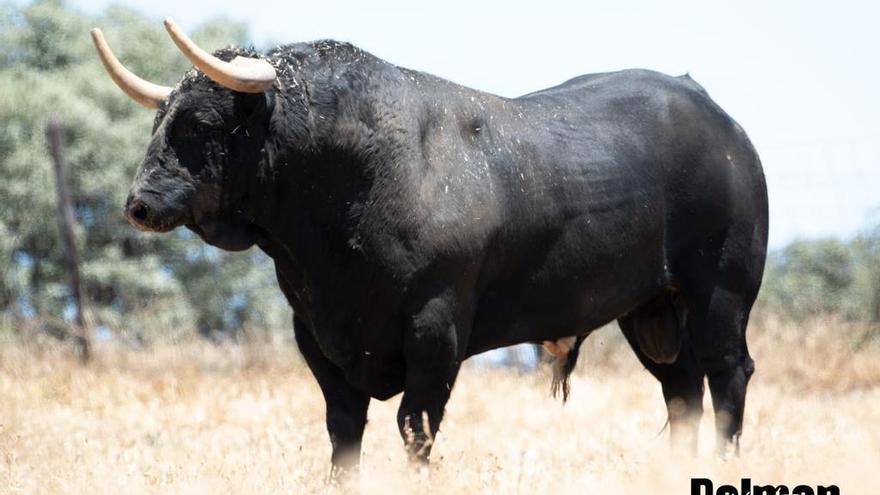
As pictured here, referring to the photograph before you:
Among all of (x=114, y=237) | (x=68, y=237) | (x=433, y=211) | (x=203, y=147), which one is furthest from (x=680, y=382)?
(x=114, y=237)

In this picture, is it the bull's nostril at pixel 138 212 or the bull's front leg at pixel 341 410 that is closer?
the bull's nostril at pixel 138 212

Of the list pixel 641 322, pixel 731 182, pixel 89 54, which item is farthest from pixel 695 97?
pixel 89 54

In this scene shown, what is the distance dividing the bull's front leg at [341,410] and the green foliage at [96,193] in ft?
38.0

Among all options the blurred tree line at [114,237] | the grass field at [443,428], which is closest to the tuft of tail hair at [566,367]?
the grass field at [443,428]

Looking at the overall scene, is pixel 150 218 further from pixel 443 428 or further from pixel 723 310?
pixel 443 428

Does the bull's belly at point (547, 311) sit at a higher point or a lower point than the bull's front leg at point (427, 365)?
higher

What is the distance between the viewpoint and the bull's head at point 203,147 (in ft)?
21.3

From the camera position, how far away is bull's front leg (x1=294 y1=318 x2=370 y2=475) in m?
7.05

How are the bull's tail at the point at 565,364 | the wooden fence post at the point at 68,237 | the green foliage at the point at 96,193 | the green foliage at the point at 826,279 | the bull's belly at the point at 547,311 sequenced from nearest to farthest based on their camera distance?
1. the bull's belly at the point at 547,311
2. the bull's tail at the point at 565,364
3. the wooden fence post at the point at 68,237
4. the green foliage at the point at 826,279
5. the green foliage at the point at 96,193

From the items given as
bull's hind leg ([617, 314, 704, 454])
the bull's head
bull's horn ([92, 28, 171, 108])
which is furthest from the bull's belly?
bull's horn ([92, 28, 171, 108])

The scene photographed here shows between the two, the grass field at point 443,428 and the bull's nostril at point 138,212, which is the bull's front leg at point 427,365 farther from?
the bull's nostril at point 138,212

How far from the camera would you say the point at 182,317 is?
21.9m

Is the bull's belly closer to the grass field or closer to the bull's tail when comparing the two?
the bull's tail

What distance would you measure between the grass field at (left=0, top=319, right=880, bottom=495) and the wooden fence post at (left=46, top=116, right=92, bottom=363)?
291 mm
